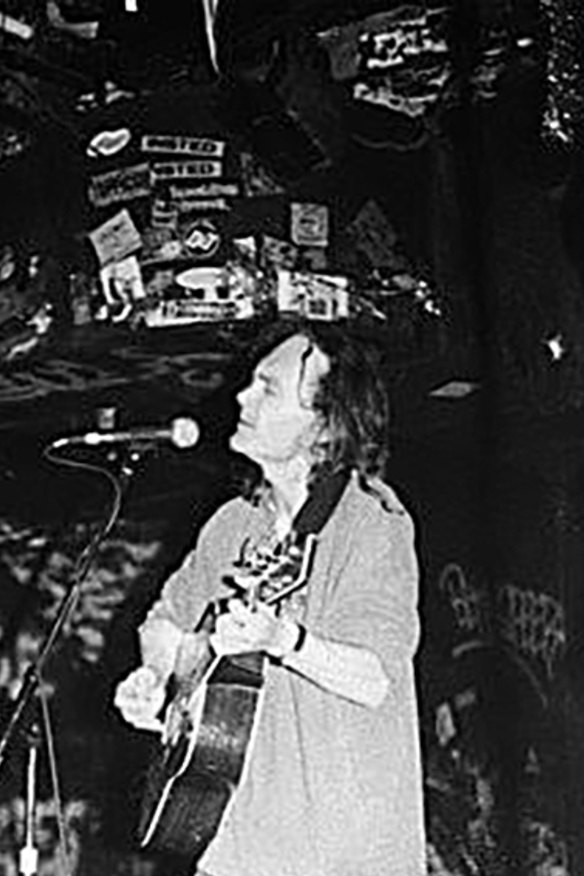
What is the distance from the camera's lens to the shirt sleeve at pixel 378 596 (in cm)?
188

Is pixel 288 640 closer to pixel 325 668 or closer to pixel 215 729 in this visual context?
pixel 325 668

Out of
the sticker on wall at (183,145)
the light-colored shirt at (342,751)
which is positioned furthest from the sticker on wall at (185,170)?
the light-colored shirt at (342,751)

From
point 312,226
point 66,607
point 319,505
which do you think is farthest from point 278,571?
point 312,226

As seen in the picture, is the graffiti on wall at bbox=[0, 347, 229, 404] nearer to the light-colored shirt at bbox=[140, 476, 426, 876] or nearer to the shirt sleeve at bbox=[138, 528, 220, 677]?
the shirt sleeve at bbox=[138, 528, 220, 677]

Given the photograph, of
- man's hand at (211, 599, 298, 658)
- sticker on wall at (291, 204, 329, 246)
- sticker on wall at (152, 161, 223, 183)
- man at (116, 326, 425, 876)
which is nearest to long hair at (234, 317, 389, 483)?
man at (116, 326, 425, 876)

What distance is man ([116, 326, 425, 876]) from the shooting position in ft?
6.12

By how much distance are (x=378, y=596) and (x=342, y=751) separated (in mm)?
155

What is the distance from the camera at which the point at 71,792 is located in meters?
2.45

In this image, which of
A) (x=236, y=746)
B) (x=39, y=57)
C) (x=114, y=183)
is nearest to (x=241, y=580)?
(x=236, y=746)

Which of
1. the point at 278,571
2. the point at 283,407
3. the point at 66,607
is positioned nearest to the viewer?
the point at 278,571

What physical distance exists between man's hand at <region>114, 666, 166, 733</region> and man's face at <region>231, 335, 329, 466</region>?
255mm

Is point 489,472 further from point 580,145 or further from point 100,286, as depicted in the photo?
point 100,286

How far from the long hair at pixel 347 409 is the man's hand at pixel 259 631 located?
0.22 meters

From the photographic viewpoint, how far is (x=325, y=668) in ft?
6.04
